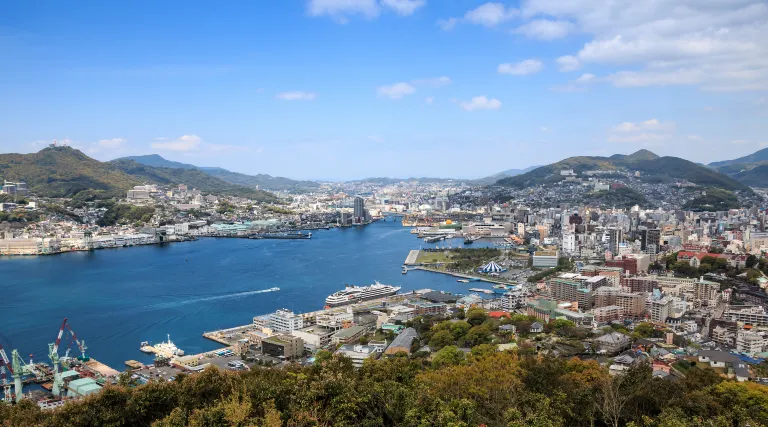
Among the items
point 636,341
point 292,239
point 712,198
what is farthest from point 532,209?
point 636,341

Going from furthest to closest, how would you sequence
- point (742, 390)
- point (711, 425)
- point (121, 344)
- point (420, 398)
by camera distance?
point (121, 344) → point (742, 390) → point (420, 398) → point (711, 425)

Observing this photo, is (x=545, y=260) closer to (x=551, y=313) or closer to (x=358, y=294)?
(x=551, y=313)

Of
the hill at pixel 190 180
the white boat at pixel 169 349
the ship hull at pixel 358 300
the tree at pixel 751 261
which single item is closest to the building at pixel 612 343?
the ship hull at pixel 358 300

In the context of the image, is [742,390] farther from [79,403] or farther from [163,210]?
[163,210]

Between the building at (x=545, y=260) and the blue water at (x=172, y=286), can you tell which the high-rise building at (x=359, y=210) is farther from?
the building at (x=545, y=260)

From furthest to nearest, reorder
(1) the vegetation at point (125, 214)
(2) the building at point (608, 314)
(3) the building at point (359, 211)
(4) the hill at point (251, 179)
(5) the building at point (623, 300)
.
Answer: (4) the hill at point (251, 179) < (3) the building at point (359, 211) < (1) the vegetation at point (125, 214) < (5) the building at point (623, 300) < (2) the building at point (608, 314)

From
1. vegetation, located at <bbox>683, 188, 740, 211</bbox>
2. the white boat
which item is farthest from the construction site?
vegetation, located at <bbox>683, 188, 740, 211</bbox>
